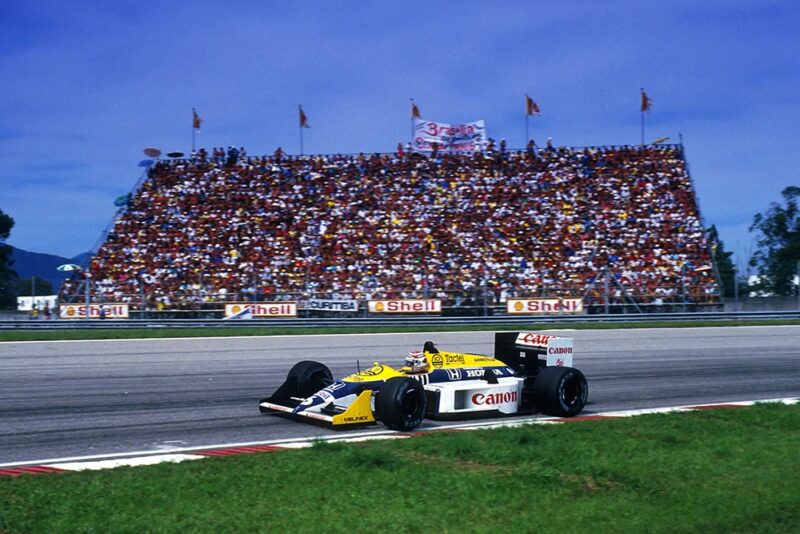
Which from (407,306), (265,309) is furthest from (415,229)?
(265,309)

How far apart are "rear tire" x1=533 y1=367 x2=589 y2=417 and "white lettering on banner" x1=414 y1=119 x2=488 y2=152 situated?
105 feet

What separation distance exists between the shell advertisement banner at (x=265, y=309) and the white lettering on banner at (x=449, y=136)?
1620cm

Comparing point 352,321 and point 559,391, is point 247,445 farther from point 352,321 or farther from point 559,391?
point 352,321

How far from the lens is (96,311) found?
2722 cm

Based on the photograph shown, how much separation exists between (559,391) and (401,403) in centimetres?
226

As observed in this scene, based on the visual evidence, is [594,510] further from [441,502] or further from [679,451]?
[679,451]

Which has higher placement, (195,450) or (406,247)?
(406,247)

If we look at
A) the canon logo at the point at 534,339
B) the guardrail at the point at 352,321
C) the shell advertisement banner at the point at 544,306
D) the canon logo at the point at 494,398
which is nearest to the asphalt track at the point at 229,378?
the canon logo at the point at 494,398

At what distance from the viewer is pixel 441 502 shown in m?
5.68

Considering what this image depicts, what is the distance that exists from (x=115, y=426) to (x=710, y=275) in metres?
24.8

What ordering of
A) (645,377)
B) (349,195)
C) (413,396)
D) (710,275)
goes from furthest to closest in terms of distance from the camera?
1. (349,195)
2. (710,275)
3. (645,377)
4. (413,396)

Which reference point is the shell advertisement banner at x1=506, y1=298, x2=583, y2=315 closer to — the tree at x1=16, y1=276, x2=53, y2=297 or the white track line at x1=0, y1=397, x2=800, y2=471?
the tree at x1=16, y1=276, x2=53, y2=297

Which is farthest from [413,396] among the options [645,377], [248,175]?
[248,175]

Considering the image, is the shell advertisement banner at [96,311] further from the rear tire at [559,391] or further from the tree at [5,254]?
the rear tire at [559,391]
